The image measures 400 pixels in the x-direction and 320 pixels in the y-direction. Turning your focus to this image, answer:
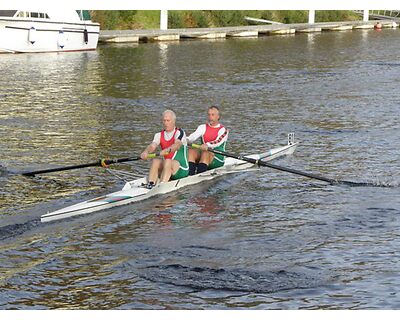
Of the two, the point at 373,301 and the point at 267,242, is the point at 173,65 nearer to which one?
the point at 267,242

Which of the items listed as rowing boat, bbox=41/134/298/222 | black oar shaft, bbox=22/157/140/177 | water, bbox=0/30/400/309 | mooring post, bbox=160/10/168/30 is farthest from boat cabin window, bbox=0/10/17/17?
black oar shaft, bbox=22/157/140/177

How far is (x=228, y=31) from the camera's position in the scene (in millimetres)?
62688

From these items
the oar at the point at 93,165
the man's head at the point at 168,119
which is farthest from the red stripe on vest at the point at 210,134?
the oar at the point at 93,165

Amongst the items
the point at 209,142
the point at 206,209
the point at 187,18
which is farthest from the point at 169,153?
the point at 187,18

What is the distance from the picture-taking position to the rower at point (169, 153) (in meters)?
17.6

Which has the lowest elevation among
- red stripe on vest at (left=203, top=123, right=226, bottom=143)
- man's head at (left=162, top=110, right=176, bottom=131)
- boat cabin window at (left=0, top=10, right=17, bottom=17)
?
red stripe on vest at (left=203, top=123, right=226, bottom=143)

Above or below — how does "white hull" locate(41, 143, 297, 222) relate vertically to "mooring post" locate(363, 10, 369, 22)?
below

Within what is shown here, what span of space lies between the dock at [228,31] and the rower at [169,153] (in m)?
38.2

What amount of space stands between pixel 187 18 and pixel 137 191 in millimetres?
48715

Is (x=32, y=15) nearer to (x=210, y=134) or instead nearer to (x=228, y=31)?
(x=228, y=31)

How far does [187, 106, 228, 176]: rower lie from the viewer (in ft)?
62.0

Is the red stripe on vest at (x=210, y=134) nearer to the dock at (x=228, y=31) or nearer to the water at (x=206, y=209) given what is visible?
A: the water at (x=206, y=209)

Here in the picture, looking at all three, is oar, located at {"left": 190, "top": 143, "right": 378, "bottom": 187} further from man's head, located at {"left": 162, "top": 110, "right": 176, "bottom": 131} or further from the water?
man's head, located at {"left": 162, "top": 110, "right": 176, "bottom": 131}

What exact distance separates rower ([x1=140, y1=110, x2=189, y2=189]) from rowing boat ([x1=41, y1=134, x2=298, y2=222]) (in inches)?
5.6
